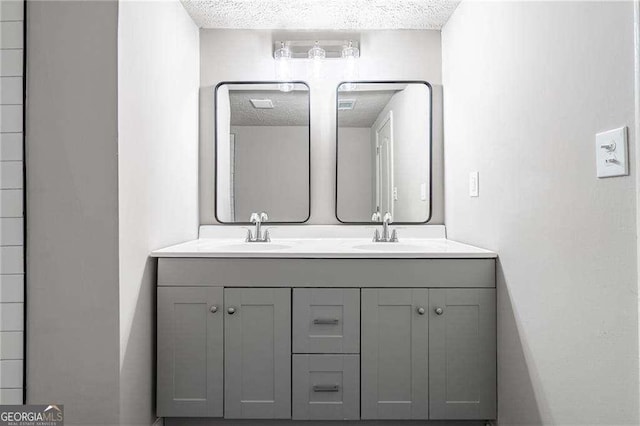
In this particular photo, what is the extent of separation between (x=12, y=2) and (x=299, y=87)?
129 centimetres

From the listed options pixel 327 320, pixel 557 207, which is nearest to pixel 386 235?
pixel 327 320

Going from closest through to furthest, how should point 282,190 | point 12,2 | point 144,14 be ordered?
point 12,2 < point 144,14 < point 282,190

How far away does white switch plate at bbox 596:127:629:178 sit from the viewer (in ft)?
2.97

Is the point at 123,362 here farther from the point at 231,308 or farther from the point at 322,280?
the point at 322,280

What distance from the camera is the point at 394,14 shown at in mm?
2090

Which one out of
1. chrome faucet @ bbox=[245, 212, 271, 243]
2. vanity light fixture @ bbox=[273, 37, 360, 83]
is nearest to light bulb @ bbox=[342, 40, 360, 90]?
vanity light fixture @ bbox=[273, 37, 360, 83]

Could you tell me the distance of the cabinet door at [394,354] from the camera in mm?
1584

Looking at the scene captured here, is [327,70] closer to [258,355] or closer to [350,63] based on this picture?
[350,63]

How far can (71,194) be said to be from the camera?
4.36 feet

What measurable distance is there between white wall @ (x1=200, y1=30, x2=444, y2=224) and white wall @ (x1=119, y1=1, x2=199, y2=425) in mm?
235

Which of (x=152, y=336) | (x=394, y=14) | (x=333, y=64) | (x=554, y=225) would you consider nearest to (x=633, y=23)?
(x=554, y=225)

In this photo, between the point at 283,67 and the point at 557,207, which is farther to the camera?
the point at 283,67

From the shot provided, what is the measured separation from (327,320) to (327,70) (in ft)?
4.63

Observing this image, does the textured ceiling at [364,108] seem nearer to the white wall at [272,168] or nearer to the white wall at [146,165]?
the white wall at [272,168]
